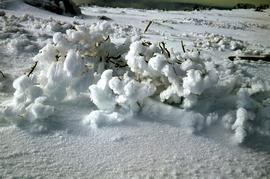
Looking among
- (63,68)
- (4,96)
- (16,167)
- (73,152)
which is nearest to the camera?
(16,167)

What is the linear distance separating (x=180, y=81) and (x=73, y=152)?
0.74 m

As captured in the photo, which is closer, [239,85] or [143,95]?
[143,95]

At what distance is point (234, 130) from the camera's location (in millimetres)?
2307

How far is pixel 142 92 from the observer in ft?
7.60

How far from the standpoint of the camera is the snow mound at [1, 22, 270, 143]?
7.57 ft

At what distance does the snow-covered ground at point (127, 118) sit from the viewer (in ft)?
6.73

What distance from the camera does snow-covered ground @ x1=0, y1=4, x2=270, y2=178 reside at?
80.8 inches

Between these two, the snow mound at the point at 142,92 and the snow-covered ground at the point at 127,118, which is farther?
the snow mound at the point at 142,92

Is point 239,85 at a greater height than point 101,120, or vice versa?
point 239,85

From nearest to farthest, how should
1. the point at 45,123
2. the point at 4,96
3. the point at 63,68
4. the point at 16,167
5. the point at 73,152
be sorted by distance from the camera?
the point at 16,167 < the point at 73,152 < the point at 45,123 < the point at 63,68 < the point at 4,96

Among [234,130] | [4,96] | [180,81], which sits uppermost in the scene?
[180,81]

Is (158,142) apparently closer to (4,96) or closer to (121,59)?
(121,59)

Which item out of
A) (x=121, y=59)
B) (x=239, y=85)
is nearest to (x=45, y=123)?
(x=121, y=59)

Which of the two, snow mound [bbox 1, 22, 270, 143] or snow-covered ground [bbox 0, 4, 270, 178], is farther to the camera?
snow mound [bbox 1, 22, 270, 143]
